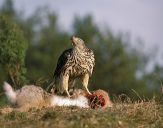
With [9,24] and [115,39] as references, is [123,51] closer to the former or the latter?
[115,39]

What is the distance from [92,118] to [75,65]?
148 inches

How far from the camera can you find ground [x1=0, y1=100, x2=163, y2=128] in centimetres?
1097

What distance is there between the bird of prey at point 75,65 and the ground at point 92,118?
8.59 feet

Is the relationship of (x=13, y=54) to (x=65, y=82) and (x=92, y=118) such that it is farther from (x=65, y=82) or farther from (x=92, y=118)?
(x=92, y=118)

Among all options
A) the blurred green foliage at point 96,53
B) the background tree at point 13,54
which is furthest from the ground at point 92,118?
the blurred green foliage at point 96,53

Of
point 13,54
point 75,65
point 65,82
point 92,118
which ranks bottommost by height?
point 92,118

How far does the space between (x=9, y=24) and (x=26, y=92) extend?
6.43m

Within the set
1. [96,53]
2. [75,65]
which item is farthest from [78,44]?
[96,53]

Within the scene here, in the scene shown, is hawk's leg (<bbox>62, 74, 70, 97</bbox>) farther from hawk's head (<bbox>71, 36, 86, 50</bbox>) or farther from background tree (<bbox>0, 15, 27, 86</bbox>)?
background tree (<bbox>0, 15, 27, 86</bbox>)

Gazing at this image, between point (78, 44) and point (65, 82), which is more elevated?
point (78, 44)

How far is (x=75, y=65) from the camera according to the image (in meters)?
14.8

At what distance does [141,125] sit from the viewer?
11.3 metres

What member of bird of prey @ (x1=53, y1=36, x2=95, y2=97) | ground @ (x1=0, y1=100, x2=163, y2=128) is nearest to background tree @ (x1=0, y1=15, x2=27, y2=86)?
bird of prey @ (x1=53, y1=36, x2=95, y2=97)

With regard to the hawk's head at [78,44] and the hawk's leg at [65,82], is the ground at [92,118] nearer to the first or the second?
the hawk's leg at [65,82]
